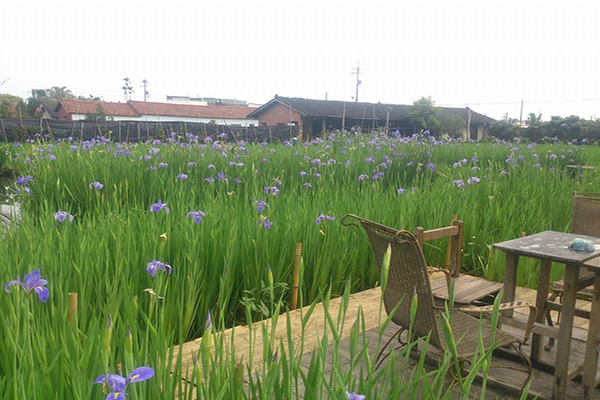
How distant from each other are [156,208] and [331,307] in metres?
1.16

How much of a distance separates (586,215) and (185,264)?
7.46ft

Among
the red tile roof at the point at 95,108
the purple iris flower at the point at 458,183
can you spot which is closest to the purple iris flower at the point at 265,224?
the purple iris flower at the point at 458,183

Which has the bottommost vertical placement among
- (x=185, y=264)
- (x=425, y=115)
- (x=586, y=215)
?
(x=185, y=264)

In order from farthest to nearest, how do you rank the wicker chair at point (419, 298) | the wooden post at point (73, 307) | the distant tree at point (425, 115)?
1. the distant tree at point (425, 115)
2. the wicker chair at point (419, 298)
3. the wooden post at point (73, 307)

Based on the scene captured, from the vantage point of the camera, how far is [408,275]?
2096mm

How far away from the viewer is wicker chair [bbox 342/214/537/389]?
2.01m

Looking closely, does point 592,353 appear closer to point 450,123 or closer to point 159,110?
point 450,123

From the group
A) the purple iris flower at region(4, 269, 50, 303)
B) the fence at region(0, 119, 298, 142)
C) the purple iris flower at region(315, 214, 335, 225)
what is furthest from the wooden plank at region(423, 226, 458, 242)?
the fence at region(0, 119, 298, 142)

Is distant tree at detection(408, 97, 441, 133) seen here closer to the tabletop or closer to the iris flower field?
the iris flower field

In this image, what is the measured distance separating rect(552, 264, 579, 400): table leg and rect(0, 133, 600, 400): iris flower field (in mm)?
687

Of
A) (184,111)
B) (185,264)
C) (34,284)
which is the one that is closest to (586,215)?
(185,264)

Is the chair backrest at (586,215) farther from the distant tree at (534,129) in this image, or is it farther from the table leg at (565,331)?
the distant tree at (534,129)

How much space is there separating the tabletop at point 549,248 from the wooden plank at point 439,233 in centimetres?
30

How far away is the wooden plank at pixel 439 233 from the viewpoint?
2477 mm
